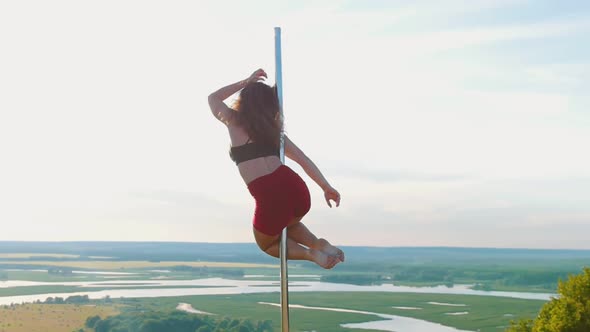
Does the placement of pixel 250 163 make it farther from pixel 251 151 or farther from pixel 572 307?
pixel 572 307

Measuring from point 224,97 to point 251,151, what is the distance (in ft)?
1.14

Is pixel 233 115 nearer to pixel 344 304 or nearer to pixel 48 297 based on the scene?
pixel 48 297

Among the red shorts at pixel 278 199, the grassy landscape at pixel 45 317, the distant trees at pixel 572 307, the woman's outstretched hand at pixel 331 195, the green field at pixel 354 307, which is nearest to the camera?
the red shorts at pixel 278 199

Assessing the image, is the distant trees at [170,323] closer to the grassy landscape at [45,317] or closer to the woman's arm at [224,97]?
the grassy landscape at [45,317]

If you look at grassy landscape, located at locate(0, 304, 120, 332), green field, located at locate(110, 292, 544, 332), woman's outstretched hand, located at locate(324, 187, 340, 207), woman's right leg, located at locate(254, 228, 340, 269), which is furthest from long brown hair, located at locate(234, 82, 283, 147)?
grassy landscape, located at locate(0, 304, 120, 332)

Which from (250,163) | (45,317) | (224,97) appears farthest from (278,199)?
(45,317)

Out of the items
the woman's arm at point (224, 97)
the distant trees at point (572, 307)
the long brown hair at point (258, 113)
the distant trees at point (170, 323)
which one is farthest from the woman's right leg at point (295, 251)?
the distant trees at point (170, 323)

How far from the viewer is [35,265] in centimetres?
8225

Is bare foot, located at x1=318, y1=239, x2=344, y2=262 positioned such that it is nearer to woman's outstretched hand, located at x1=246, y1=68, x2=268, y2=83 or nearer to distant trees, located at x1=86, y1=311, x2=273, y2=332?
woman's outstretched hand, located at x1=246, y1=68, x2=268, y2=83

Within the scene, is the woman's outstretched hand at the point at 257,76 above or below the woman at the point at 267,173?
above

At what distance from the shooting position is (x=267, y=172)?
4.70 m

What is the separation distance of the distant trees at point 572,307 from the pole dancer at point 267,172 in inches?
703

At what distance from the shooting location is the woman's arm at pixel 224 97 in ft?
15.7

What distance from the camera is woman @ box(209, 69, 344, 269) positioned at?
4.68m
